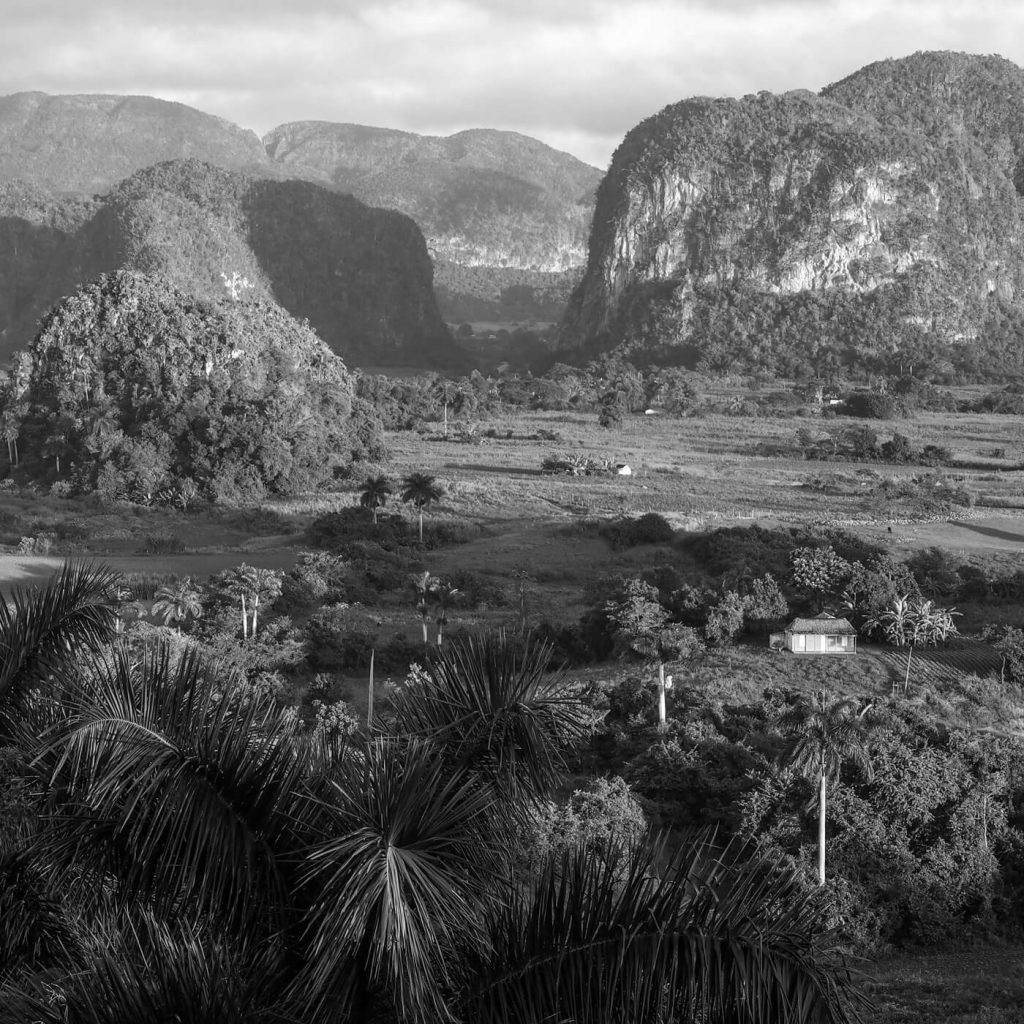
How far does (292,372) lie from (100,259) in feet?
221

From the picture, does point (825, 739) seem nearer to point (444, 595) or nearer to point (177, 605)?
point (444, 595)

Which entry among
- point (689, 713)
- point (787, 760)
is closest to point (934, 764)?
point (787, 760)

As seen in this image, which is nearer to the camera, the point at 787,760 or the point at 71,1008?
the point at 71,1008

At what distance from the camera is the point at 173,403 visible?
4928 centimetres

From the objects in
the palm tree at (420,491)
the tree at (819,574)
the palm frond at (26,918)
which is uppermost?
the palm frond at (26,918)

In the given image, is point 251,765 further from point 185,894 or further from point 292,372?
point 292,372

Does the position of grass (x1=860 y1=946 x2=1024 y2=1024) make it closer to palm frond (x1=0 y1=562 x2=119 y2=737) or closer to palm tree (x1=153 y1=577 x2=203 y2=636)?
palm frond (x1=0 y1=562 x2=119 y2=737)

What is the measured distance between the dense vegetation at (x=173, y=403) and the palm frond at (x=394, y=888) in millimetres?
41160

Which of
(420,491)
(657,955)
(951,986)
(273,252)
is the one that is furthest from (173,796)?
(273,252)

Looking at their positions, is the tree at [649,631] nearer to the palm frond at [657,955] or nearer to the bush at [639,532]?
the bush at [639,532]

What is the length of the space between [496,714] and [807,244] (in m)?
111

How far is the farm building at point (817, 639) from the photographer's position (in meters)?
24.1

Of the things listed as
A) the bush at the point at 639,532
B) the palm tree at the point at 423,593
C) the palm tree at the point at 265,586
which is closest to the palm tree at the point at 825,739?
the palm tree at the point at 423,593

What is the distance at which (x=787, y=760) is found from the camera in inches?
613
